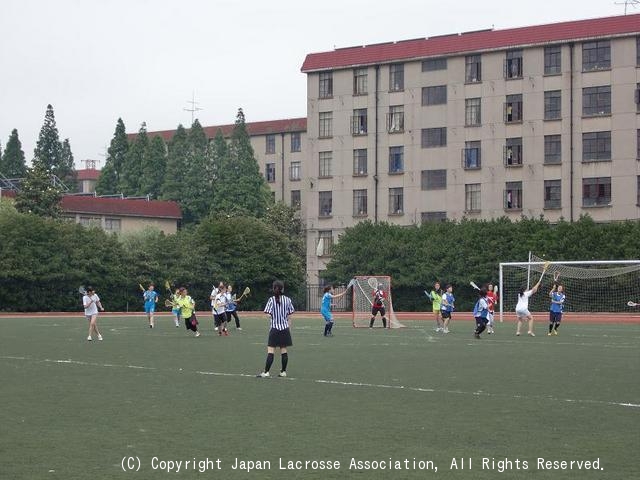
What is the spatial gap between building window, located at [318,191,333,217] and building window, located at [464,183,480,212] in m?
11.8

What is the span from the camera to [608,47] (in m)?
72.8

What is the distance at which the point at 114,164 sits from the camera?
125 meters

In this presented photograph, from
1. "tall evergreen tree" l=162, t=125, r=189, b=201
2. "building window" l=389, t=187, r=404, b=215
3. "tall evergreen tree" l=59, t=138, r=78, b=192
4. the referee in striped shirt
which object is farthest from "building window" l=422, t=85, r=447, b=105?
the referee in striped shirt

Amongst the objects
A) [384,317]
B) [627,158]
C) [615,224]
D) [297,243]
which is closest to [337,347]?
[384,317]

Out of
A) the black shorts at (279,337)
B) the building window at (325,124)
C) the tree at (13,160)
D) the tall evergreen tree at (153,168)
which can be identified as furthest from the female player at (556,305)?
the tree at (13,160)

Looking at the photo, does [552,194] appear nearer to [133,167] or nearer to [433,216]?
[433,216]

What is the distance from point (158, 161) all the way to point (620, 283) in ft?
226

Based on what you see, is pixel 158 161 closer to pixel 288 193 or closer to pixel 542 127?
pixel 288 193

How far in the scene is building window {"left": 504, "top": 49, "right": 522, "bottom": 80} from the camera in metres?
76.1

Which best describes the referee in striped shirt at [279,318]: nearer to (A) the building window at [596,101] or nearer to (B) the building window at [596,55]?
(A) the building window at [596,101]

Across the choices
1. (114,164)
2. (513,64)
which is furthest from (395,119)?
(114,164)

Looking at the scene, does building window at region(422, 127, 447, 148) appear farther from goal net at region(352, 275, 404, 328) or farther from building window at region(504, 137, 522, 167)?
goal net at region(352, 275, 404, 328)

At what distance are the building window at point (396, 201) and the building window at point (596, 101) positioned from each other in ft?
50.7

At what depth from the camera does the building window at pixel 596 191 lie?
73188 mm
